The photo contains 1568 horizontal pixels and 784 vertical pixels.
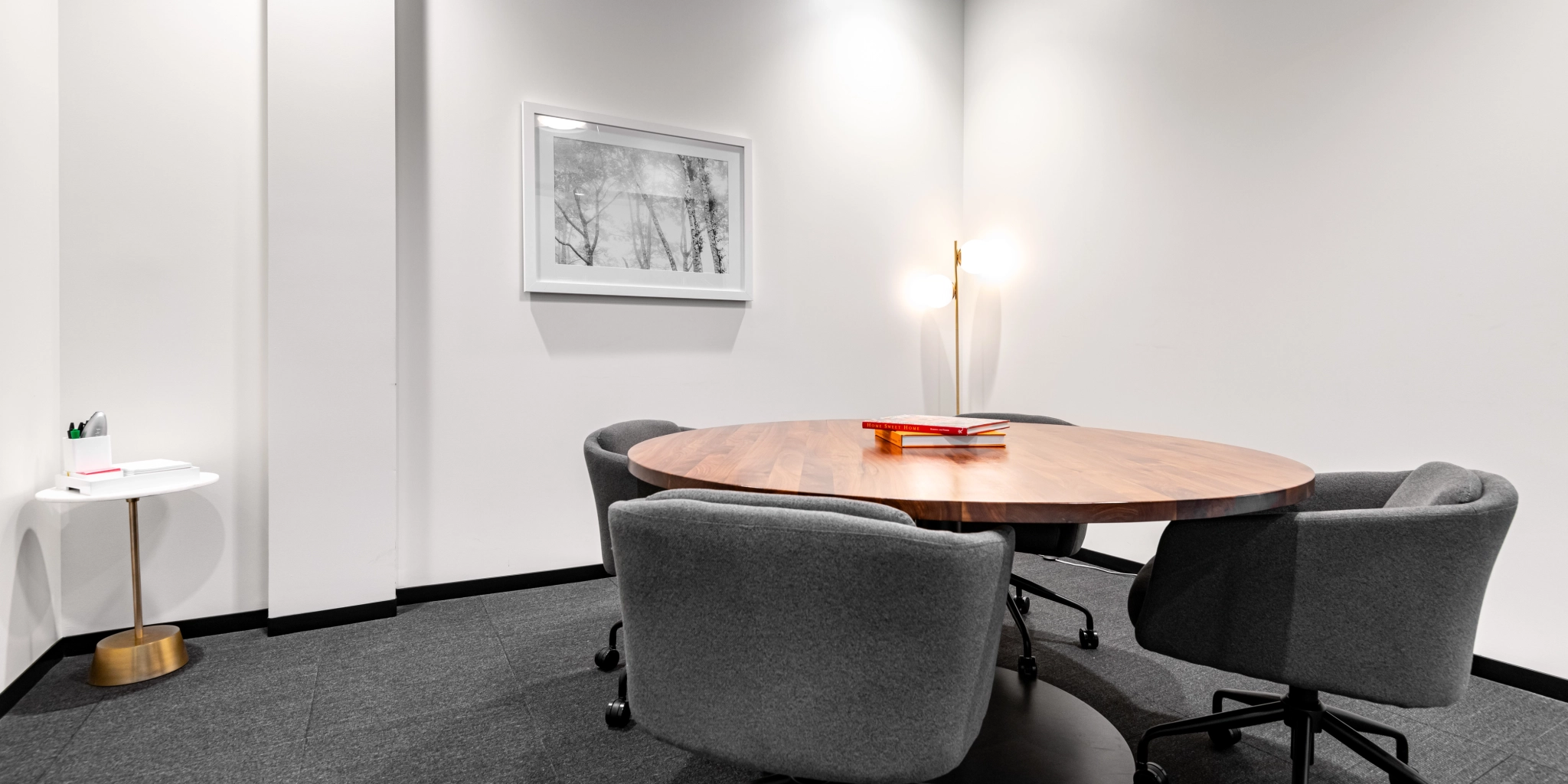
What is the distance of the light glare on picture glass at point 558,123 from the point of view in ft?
11.5

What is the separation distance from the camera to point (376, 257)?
121 inches

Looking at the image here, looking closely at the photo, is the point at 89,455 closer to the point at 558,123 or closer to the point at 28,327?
the point at 28,327

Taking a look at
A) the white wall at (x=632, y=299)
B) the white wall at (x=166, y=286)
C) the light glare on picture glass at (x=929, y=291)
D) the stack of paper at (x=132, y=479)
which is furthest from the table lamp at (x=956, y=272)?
the stack of paper at (x=132, y=479)

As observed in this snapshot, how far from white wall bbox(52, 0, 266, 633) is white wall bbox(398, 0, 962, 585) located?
22.4 inches

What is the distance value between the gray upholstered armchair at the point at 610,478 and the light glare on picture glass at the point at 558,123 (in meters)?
1.70

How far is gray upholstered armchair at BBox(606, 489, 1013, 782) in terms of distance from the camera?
102cm

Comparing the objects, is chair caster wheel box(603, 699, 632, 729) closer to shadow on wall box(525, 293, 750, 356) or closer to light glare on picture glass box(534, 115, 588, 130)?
shadow on wall box(525, 293, 750, 356)

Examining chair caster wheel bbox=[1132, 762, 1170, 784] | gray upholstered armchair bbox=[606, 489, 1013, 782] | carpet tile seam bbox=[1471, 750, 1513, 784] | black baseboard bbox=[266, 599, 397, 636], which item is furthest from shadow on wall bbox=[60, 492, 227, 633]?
carpet tile seam bbox=[1471, 750, 1513, 784]

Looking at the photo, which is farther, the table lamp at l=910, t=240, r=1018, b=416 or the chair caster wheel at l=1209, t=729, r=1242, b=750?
the table lamp at l=910, t=240, r=1018, b=416

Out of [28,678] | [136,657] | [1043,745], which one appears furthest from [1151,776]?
[28,678]

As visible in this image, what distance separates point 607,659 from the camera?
98.5 inches

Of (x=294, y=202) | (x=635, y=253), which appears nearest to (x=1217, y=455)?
(x=635, y=253)

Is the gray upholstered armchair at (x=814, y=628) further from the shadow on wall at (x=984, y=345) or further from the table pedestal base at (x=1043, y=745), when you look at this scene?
the shadow on wall at (x=984, y=345)

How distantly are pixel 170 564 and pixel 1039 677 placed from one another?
3235 mm
